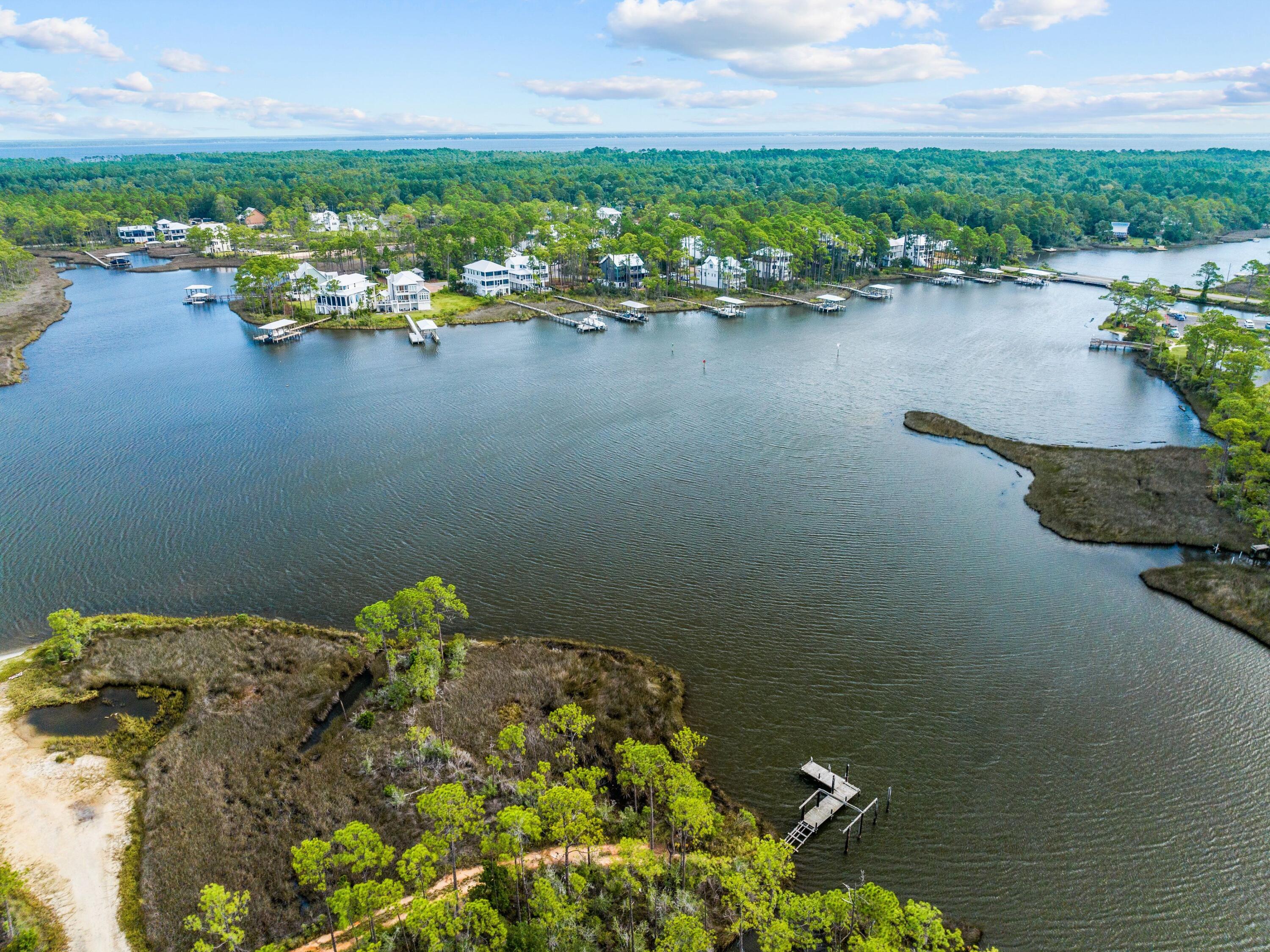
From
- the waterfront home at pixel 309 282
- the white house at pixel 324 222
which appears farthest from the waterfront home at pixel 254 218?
the waterfront home at pixel 309 282

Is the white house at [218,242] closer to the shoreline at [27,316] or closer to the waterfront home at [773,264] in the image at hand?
the shoreline at [27,316]

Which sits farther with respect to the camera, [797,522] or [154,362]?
[154,362]

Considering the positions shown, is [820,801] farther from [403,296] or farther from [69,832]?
[403,296]

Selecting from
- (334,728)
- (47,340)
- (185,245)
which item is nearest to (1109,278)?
(334,728)

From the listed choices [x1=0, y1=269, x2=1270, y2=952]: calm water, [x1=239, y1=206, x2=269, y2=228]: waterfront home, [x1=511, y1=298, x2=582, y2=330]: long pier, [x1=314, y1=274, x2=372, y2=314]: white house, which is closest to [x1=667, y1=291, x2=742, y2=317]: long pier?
[x1=511, y1=298, x2=582, y2=330]: long pier

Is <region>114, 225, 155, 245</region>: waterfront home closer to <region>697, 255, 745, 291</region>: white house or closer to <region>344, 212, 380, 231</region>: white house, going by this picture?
<region>344, 212, 380, 231</region>: white house

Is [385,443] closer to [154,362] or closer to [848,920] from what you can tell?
[154,362]

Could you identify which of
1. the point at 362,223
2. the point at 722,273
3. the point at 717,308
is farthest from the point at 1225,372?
the point at 362,223
